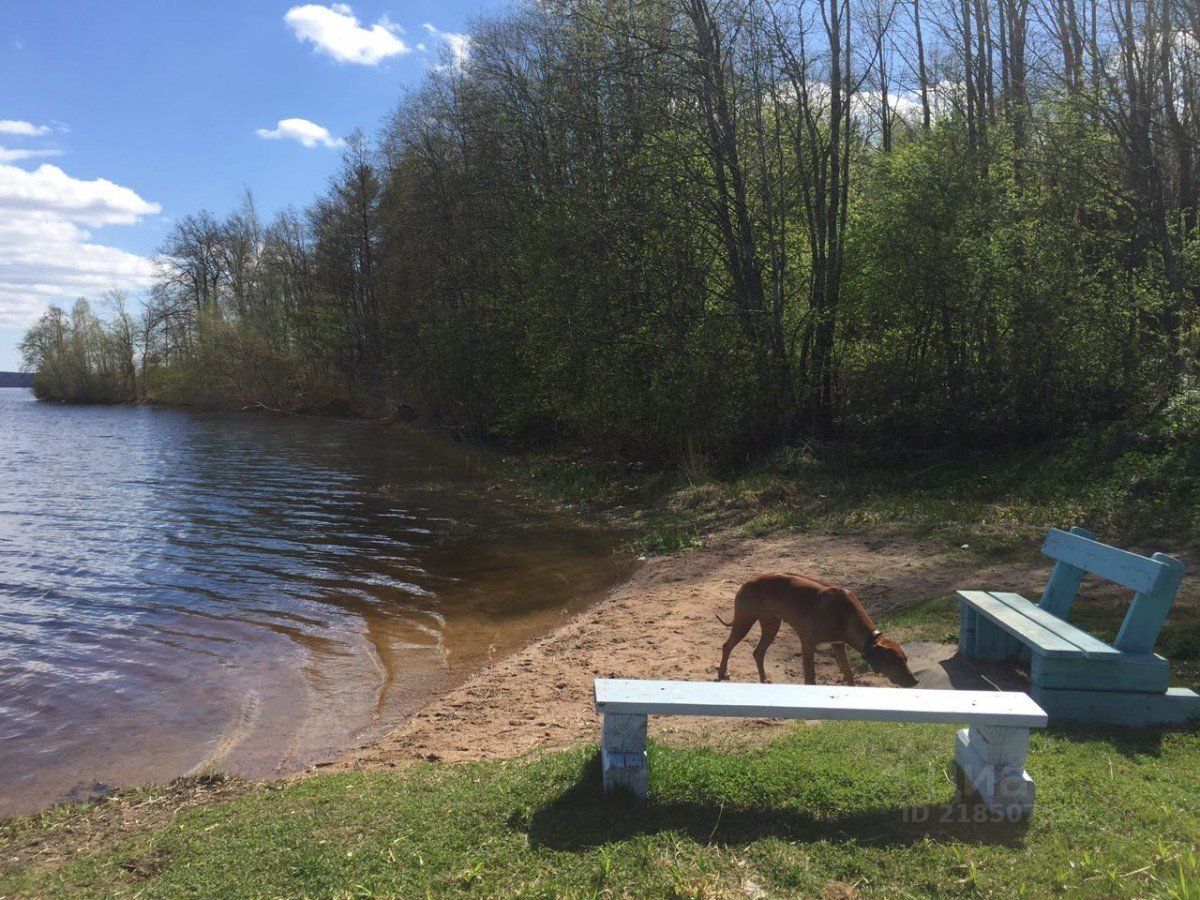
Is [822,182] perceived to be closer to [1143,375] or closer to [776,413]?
[776,413]

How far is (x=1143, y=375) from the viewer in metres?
13.6

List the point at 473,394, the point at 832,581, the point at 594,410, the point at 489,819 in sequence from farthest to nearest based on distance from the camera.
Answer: the point at 473,394, the point at 594,410, the point at 832,581, the point at 489,819

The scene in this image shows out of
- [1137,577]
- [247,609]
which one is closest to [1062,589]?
[1137,577]

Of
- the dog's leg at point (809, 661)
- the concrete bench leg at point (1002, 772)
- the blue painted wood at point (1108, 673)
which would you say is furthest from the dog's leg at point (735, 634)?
the concrete bench leg at point (1002, 772)

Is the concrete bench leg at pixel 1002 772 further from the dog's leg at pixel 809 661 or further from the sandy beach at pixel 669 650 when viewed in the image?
the dog's leg at pixel 809 661

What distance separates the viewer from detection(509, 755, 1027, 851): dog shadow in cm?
357

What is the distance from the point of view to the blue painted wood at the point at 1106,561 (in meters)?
4.87

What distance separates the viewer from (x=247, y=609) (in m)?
10.5

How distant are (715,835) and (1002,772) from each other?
4.11 feet

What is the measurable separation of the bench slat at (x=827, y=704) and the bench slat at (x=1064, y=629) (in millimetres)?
1279

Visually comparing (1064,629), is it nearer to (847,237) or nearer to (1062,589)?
(1062,589)

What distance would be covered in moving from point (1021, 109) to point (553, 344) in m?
10.9

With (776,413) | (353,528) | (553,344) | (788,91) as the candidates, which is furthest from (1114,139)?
(353,528)

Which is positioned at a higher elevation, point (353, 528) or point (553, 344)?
point (553, 344)
